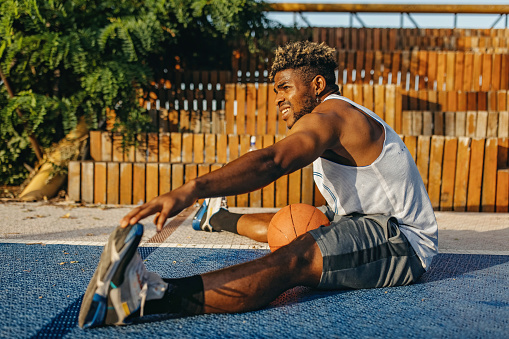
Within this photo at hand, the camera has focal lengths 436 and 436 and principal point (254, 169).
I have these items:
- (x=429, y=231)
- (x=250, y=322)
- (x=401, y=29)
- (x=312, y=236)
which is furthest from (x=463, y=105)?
(x=250, y=322)

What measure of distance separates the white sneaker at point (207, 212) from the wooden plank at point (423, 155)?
8.18 feet

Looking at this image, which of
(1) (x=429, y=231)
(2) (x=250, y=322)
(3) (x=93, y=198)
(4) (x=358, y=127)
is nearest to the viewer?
(2) (x=250, y=322)

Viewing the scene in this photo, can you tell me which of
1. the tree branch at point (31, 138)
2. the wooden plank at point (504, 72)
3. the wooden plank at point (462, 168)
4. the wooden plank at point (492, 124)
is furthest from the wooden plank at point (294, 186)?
the wooden plank at point (504, 72)

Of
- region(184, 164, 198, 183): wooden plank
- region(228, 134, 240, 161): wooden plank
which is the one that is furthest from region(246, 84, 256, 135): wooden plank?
region(184, 164, 198, 183): wooden plank

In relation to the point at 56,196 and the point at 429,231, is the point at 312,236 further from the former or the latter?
the point at 56,196

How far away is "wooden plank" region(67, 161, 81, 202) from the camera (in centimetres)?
517

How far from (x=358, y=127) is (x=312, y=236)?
58 cm

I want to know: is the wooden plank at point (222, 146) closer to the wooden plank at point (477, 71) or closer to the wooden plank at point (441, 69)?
the wooden plank at point (441, 69)

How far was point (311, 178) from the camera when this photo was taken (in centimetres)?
498

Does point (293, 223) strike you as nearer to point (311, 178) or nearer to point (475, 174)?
point (311, 178)

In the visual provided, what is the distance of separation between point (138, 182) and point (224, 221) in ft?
6.08

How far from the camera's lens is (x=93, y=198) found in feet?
16.9

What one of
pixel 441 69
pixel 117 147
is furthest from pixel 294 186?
pixel 441 69

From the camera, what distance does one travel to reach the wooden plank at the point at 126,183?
16.8 ft
